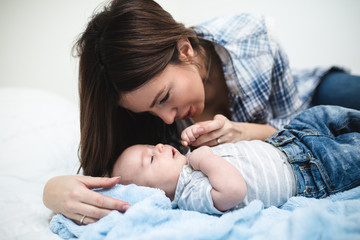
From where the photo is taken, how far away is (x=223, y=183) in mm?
665

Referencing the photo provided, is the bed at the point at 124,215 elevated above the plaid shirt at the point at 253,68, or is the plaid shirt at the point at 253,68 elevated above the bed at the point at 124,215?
the plaid shirt at the point at 253,68

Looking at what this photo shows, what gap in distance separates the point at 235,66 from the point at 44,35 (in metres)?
1.41

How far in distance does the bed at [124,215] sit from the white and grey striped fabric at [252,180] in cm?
5

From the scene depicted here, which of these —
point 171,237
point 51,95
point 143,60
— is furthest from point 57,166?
point 171,237

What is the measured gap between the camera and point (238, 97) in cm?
123

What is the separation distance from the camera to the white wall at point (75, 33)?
165 centimetres

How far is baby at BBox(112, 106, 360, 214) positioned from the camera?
0.70 metres

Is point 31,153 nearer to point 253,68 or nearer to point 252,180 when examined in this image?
point 252,180

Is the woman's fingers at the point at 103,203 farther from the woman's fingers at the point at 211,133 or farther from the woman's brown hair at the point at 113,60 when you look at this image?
the woman's fingers at the point at 211,133

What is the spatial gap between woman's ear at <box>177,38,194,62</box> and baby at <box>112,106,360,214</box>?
0.29 m

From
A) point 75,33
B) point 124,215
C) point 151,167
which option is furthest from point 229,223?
point 75,33

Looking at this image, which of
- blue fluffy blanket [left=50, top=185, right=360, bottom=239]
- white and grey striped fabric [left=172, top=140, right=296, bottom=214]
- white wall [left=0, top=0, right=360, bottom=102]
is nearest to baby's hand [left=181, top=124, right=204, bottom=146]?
white and grey striped fabric [left=172, top=140, right=296, bottom=214]

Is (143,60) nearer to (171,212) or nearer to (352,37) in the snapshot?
(171,212)

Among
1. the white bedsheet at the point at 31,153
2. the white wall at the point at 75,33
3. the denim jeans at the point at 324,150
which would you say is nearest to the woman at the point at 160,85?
the white bedsheet at the point at 31,153
